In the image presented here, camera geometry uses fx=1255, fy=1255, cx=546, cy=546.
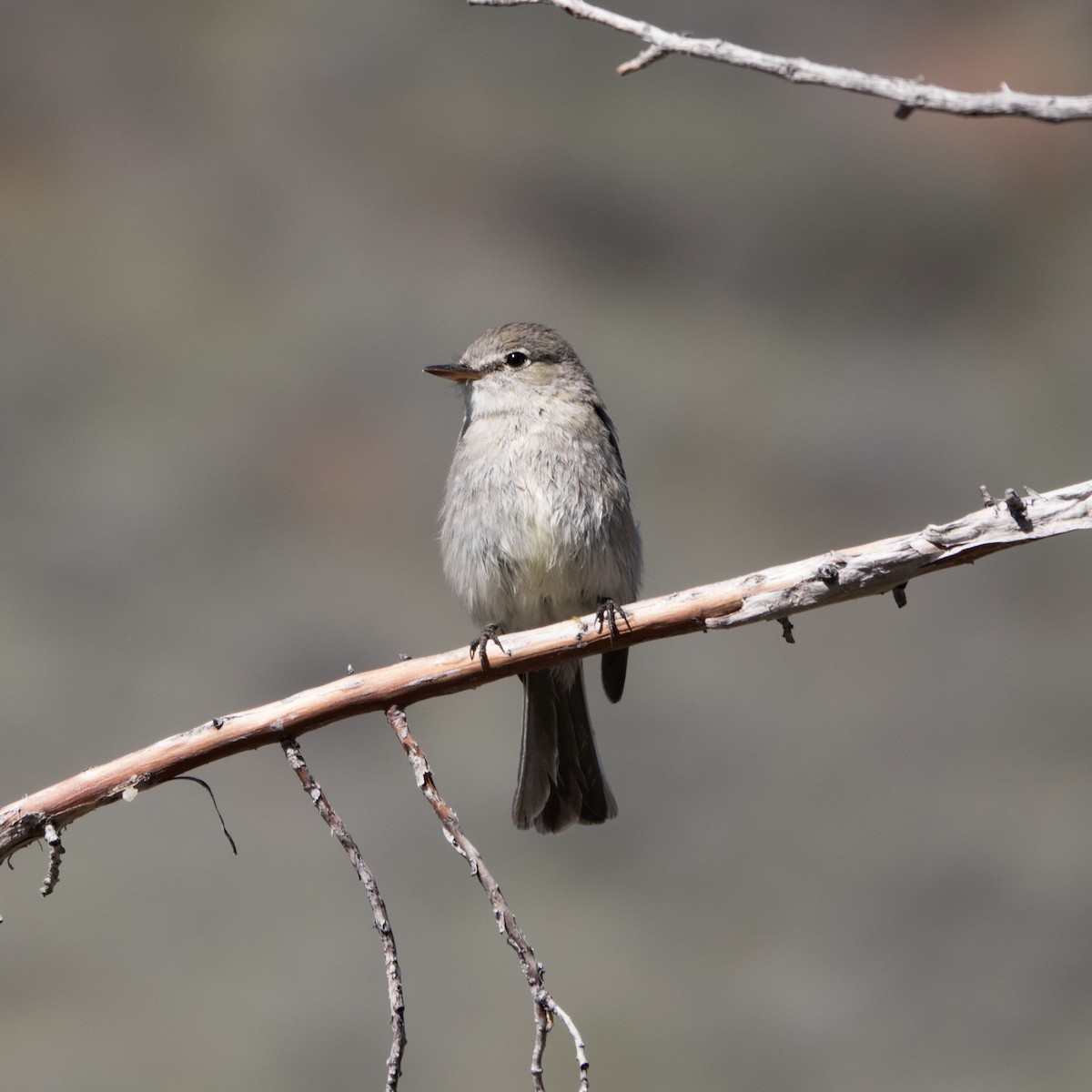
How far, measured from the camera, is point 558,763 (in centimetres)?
481

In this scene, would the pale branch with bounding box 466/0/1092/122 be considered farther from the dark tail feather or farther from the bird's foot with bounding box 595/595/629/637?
the dark tail feather

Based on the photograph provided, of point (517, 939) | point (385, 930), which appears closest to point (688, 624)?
point (517, 939)

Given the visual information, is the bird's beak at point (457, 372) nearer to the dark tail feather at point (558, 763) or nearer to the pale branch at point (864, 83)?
the dark tail feather at point (558, 763)

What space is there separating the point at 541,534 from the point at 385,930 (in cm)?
245

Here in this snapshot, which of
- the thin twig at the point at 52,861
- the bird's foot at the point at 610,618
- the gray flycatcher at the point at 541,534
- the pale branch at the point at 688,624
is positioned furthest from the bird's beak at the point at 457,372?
the thin twig at the point at 52,861

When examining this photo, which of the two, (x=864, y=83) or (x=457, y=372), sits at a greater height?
(x=457, y=372)

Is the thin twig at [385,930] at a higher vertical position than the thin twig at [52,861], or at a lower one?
lower

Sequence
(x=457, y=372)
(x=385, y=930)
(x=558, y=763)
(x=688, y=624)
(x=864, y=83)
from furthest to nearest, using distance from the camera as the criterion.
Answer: (x=457, y=372), (x=558, y=763), (x=688, y=624), (x=385, y=930), (x=864, y=83)

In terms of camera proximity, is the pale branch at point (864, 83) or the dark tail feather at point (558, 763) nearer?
the pale branch at point (864, 83)

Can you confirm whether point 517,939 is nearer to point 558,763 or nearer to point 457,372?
point 558,763

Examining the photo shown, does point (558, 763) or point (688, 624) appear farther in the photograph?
point (558, 763)

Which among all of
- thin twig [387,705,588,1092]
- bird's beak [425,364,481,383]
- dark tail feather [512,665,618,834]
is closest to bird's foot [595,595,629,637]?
thin twig [387,705,588,1092]

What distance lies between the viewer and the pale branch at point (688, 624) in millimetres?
2613

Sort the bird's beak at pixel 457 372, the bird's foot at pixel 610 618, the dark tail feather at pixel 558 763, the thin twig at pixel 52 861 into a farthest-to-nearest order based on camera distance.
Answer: the bird's beak at pixel 457 372 < the dark tail feather at pixel 558 763 < the bird's foot at pixel 610 618 < the thin twig at pixel 52 861
